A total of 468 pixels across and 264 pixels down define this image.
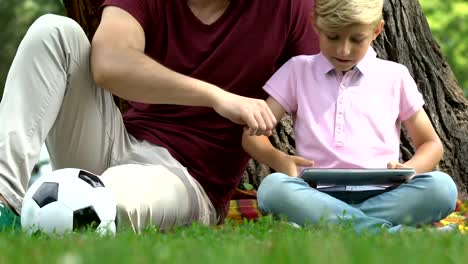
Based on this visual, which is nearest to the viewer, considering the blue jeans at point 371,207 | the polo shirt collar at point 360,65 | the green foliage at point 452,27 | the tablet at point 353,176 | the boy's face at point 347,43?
the tablet at point 353,176

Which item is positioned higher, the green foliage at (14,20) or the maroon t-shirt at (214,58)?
the maroon t-shirt at (214,58)

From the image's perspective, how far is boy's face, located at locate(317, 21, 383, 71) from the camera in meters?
4.70

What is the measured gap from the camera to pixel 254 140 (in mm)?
4812

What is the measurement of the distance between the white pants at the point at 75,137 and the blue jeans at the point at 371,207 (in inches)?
18.4

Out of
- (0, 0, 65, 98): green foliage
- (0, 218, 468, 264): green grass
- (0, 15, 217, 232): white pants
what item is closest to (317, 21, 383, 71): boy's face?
(0, 15, 217, 232): white pants

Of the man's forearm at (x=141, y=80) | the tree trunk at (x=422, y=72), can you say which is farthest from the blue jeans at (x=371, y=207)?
the tree trunk at (x=422, y=72)

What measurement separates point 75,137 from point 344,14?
54.8 inches

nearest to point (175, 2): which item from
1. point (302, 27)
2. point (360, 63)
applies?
point (302, 27)

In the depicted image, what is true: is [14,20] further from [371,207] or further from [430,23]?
[371,207]

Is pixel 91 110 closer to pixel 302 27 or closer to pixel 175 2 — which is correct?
pixel 175 2

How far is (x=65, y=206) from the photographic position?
414 centimetres

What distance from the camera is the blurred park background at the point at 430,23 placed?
1994 centimetres

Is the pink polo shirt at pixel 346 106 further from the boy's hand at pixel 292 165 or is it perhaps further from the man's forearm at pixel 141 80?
the man's forearm at pixel 141 80

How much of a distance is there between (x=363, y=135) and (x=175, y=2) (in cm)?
115
